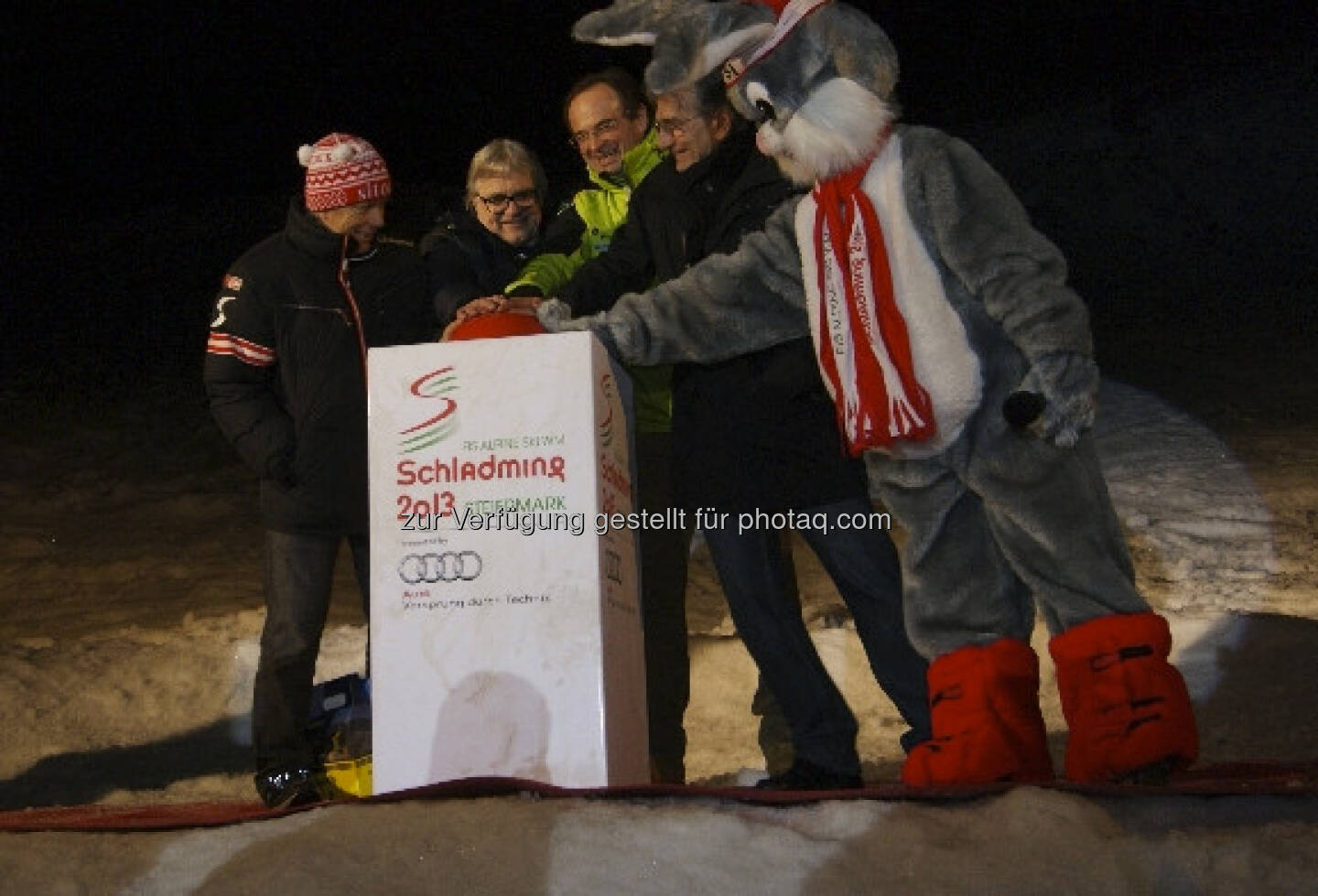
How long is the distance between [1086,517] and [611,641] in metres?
1.06

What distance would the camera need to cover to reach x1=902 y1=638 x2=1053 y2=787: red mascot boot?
10.8 ft

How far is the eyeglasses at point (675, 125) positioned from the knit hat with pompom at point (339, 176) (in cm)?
97

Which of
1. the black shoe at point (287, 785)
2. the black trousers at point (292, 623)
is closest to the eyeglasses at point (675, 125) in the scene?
the black trousers at point (292, 623)

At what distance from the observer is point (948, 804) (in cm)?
297

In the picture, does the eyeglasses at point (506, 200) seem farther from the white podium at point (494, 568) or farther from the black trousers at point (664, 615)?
the white podium at point (494, 568)

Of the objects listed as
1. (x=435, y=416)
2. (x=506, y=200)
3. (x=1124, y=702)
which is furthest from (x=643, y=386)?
(x=1124, y=702)

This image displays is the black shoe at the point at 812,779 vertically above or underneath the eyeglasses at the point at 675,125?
underneath

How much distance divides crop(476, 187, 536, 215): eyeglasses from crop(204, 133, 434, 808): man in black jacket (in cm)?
34

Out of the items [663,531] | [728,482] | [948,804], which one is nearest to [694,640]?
[663,531]

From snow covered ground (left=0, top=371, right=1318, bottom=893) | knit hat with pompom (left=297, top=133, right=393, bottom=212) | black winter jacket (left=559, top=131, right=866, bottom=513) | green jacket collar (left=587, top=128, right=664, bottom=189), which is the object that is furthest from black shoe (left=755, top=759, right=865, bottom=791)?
knit hat with pompom (left=297, top=133, right=393, bottom=212)

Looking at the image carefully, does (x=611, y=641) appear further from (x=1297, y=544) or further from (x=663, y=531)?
(x=1297, y=544)

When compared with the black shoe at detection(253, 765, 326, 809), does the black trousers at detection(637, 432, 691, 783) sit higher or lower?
higher

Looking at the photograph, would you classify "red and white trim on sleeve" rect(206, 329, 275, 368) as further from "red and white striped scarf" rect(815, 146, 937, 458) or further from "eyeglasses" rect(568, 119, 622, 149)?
"red and white striped scarf" rect(815, 146, 937, 458)

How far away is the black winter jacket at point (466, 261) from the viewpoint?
450cm
